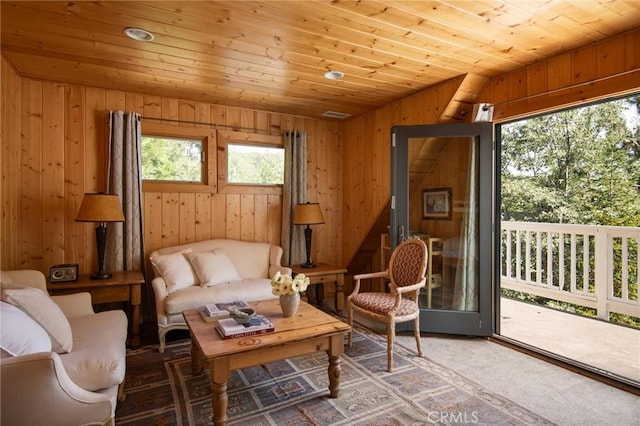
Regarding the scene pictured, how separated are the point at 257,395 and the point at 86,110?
10.3 ft

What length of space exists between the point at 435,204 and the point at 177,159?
2.84m

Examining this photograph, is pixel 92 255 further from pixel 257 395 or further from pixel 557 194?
pixel 557 194

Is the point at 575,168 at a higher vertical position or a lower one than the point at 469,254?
higher

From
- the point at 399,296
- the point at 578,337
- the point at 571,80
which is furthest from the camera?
the point at 578,337

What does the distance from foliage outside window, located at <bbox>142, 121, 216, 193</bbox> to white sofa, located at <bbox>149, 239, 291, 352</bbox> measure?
2.23 feet

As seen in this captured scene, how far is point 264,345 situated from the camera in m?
1.94

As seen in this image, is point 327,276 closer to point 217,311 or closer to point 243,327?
point 217,311

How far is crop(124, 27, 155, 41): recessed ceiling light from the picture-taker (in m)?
2.27

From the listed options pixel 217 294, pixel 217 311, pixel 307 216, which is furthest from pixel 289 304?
pixel 307 216

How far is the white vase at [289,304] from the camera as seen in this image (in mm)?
2357

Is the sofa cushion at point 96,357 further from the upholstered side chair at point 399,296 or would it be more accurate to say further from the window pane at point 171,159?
the window pane at point 171,159

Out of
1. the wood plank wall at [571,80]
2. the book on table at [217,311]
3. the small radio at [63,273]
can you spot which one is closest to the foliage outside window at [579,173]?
the wood plank wall at [571,80]

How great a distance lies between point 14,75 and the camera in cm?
296

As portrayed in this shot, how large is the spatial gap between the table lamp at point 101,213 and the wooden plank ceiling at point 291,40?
43.8 inches
